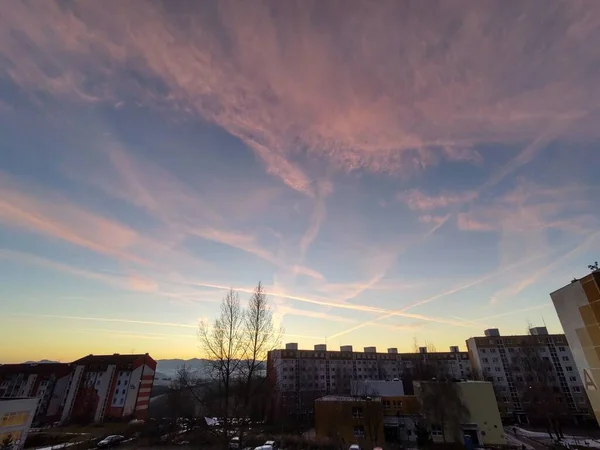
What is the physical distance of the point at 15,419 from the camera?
27.3 m

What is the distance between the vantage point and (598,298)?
32.5ft

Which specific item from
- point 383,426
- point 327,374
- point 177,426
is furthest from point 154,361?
point 383,426

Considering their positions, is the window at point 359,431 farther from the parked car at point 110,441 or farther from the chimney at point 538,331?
the chimney at point 538,331

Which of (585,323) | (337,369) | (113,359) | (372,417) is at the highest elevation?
(113,359)

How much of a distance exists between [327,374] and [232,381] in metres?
61.5

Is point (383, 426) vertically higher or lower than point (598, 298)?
lower

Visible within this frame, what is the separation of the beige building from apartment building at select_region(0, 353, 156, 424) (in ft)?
210

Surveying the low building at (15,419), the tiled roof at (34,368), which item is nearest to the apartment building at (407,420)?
the low building at (15,419)

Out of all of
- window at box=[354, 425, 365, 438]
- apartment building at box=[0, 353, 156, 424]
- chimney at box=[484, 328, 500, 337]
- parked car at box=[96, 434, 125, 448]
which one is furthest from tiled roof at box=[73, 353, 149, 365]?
chimney at box=[484, 328, 500, 337]

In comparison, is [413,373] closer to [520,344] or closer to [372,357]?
[372,357]

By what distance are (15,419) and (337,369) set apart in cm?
5965

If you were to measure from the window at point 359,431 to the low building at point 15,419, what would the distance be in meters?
32.1

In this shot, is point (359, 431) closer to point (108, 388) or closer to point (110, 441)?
point (110, 441)

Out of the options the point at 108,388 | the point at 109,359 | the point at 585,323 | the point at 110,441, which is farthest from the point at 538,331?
the point at 109,359
